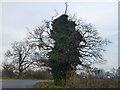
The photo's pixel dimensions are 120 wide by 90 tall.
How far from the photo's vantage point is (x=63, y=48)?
8359mm

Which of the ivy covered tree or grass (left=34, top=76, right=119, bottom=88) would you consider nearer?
grass (left=34, top=76, right=119, bottom=88)

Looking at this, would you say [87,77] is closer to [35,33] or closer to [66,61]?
[66,61]

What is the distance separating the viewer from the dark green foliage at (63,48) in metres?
8.15

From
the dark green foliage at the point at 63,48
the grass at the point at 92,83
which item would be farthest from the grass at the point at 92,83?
the dark green foliage at the point at 63,48

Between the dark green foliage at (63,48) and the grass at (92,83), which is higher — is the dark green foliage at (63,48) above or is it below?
above

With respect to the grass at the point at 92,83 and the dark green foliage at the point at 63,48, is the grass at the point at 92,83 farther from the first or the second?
the dark green foliage at the point at 63,48

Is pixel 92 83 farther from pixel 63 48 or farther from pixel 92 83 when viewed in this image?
pixel 63 48

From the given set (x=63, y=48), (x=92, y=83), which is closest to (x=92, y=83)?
(x=92, y=83)

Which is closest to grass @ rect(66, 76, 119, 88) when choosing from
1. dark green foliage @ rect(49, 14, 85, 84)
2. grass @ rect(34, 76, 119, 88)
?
grass @ rect(34, 76, 119, 88)

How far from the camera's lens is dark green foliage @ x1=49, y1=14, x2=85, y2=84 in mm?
8148

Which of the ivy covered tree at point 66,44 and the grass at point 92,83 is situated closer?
the grass at point 92,83

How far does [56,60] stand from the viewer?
8.20 metres

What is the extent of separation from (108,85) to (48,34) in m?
5.10

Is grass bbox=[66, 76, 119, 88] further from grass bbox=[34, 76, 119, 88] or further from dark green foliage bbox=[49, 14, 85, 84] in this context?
dark green foliage bbox=[49, 14, 85, 84]
